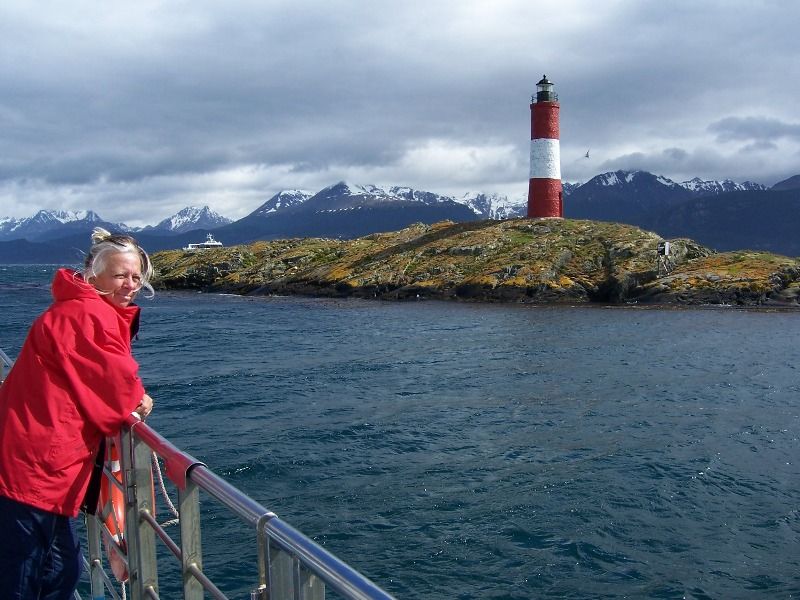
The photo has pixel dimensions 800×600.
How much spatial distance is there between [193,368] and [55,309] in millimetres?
23885

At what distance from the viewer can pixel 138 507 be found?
3990mm

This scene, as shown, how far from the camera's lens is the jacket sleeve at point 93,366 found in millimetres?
3564

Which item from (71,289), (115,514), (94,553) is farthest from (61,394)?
(94,553)

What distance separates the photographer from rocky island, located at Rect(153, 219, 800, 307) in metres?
52.8

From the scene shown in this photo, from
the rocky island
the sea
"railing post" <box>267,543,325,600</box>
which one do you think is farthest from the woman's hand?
the rocky island

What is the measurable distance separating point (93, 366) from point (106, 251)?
32.0 inches

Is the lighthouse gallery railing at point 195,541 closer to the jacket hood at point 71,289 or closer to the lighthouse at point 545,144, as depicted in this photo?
the jacket hood at point 71,289

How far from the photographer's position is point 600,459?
612 inches

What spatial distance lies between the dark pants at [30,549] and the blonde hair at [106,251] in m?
1.34

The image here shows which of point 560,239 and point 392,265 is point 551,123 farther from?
point 392,265

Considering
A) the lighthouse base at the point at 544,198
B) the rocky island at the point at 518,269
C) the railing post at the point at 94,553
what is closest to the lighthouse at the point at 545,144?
the lighthouse base at the point at 544,198

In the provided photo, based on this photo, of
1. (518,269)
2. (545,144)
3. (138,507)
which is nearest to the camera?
(138,507)

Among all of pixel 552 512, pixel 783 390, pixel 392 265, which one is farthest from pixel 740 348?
pixel 392 265

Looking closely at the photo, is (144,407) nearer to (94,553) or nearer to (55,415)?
(55,415)
